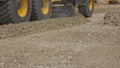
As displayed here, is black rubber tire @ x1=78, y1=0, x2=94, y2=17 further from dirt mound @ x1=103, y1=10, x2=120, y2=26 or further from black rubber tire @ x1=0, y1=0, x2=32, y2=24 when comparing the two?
black rubber tire @ x1=0, y1=0, x2=32, y2=24

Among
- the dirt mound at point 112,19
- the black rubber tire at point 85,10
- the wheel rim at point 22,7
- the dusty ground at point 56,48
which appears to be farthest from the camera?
the black rubber tire at point 85,10

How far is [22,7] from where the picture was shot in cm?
1291

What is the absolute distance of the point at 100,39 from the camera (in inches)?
409

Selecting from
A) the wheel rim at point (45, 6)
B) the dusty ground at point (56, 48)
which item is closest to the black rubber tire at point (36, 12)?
the wheel rim at point (45, 6)

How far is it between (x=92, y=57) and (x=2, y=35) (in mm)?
3785

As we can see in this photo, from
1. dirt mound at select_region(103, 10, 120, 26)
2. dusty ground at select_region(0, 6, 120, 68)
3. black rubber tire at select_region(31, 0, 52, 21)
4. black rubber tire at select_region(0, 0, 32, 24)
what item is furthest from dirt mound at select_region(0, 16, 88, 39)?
dirt mound at select_region(103, 10, 120, 26)

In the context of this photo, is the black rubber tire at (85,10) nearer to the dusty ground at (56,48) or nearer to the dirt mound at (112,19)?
the dirt mound at (112,19)

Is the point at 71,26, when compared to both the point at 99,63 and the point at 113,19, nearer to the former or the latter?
the point at 113,19

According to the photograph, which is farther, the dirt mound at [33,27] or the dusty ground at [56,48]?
the dirt mound at [33,27]

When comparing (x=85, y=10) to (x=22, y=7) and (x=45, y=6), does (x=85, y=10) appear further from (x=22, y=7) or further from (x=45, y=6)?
(x=22, y=7)

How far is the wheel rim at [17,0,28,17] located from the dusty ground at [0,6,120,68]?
2.08ft

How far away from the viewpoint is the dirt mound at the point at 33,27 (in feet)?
36.3

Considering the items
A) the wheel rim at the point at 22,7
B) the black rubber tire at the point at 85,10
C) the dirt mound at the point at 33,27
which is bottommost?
the black rubber tire at the point at 85,10

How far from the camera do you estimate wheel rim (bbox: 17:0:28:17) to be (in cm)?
1268
